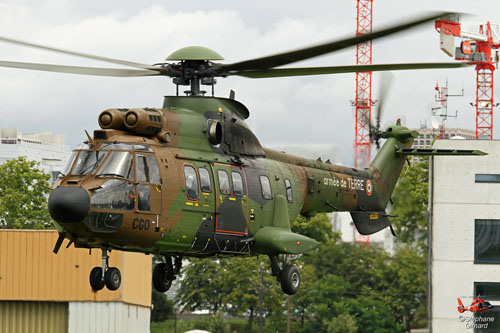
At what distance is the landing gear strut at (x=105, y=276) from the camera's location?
24000 millimetres

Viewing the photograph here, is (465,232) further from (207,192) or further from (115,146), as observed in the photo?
(115,146)

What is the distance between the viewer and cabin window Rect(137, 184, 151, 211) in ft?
76.8

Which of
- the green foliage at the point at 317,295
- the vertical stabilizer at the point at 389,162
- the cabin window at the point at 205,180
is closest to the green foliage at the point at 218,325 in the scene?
the green foliage at the point at 317,295

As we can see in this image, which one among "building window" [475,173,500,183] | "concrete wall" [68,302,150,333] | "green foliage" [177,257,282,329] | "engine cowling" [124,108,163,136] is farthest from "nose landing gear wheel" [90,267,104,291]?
"green foliage" [177,257,282,329]

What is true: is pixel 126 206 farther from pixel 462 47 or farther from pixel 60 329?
pixel 462 47

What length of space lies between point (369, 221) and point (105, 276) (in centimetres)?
1276

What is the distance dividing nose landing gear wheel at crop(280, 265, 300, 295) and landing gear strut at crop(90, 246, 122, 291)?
548 centimetres

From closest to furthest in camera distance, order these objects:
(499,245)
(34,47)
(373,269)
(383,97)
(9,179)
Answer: (34,47), (383,97), (499,245), (9,179), (373,269)

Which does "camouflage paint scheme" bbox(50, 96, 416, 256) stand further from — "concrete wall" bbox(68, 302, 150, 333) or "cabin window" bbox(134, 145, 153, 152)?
"concrete wall" bbox(68, 302, 150, 333)

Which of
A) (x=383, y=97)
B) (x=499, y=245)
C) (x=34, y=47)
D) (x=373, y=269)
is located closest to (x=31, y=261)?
(x=383, y=97)

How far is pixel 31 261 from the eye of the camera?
45594 millimetres

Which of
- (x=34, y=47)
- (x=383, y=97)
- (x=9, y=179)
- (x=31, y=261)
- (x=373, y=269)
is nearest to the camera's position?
(x=34, y=47)

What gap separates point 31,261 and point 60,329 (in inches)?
142

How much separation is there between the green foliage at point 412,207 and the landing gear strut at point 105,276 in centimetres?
2539
